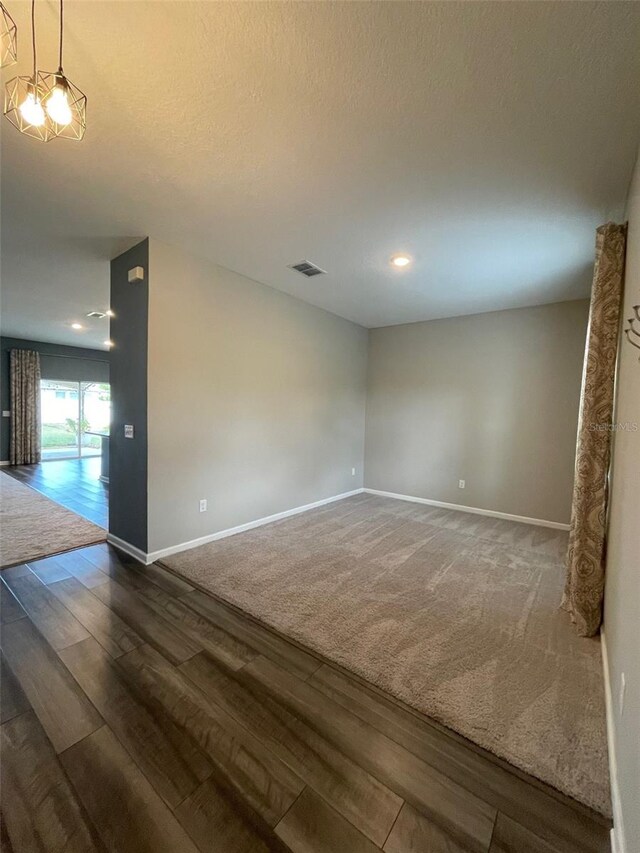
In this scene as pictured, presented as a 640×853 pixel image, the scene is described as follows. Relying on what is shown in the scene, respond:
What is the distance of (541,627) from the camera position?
217 centimetres

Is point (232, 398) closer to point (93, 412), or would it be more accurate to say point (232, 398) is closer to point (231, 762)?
point (231, 762)

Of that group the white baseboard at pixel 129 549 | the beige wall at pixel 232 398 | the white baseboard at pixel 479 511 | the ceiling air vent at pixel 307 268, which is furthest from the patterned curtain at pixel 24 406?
the white baseboard at pixel 479 511

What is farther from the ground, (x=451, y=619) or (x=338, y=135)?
(x=338, y=135)

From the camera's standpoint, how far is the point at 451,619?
2.24m

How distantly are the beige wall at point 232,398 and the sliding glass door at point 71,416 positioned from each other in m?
5.99

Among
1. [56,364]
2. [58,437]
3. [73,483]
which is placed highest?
[56,364]

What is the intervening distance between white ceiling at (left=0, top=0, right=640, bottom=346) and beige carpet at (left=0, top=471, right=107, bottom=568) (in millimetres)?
2794

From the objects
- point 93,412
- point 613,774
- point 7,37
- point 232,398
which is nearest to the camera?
point 7,37

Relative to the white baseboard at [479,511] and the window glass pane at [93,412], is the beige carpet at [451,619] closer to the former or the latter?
the white baseboard at [479,511]

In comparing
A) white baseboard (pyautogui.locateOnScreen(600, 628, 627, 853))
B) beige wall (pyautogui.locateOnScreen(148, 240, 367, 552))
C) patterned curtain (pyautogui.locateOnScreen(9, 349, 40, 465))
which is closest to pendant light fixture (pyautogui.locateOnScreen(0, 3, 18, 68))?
beige wall (pyautogui.locateOnScreen(148, 240, 367, 552))

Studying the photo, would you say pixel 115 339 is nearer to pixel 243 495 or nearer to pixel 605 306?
pixel 243 495

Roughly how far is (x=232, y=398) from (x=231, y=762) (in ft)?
9.20

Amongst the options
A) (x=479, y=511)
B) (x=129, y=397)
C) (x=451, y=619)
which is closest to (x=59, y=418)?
(x=129, y=397)

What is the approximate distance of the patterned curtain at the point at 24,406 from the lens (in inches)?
292
